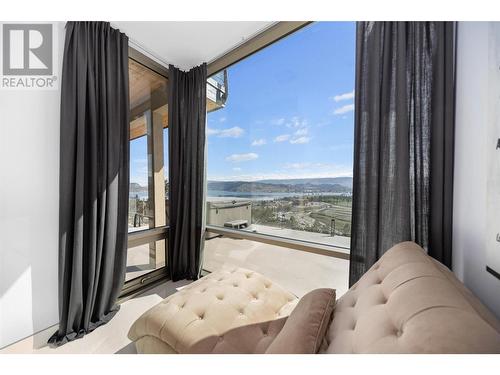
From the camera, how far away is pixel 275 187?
207 cm

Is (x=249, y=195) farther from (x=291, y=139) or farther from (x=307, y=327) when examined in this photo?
(x=307, y=327)

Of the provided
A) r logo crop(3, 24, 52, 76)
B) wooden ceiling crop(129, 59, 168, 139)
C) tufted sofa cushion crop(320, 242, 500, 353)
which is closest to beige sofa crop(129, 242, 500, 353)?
tufted sofa cushion crop(320, 242, 500, 353)

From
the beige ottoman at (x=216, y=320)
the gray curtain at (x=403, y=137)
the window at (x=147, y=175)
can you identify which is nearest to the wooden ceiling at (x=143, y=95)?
the window at (x=147, y=175)

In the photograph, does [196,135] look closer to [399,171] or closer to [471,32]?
[399,171]

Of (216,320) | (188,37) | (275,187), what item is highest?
(188,37)

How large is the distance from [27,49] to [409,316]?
2617mm

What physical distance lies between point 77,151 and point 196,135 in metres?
1.14

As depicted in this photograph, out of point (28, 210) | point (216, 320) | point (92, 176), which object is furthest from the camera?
point (92, 176)

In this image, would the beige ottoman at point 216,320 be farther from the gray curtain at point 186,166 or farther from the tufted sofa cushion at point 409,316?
the gray curtain at point 186,166

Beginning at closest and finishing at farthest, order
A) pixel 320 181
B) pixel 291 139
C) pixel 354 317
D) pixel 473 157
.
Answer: pixel 354 317, pixel 473 157, pixel 320 181, pixel 291 139

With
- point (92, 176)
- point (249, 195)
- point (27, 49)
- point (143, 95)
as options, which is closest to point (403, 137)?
point (249, 195)

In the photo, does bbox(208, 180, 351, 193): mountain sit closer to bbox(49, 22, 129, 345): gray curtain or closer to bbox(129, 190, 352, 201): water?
bbox(129, 190, 352, 201): water

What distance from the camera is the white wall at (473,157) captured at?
0.86 m
